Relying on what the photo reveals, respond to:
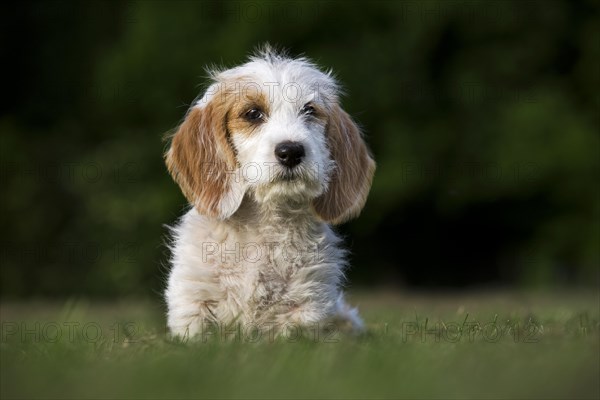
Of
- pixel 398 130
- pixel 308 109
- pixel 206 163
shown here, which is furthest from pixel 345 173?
pixel 398 130

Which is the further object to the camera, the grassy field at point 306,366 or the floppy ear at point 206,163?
the floppy ear at point 206,163

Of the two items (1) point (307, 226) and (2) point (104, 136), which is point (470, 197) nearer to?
(2) point (104, 136)

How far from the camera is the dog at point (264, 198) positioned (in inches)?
212

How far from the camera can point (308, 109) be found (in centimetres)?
588

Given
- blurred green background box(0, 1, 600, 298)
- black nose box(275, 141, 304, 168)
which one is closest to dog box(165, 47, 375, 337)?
black nose box(275, 141, 304, 168)

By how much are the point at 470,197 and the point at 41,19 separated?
31.6 ft

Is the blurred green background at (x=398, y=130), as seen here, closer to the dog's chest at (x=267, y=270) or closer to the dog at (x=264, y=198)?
the dog at (x=264, y=198)

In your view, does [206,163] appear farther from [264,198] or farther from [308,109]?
[308,109]

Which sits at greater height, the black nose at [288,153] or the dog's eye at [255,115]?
the dog's eye at [255,115]

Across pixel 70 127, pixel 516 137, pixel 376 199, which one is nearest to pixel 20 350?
pixel 376 199

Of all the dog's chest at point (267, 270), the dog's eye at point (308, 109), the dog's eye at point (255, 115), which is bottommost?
the dog's chest at point (267, 270)

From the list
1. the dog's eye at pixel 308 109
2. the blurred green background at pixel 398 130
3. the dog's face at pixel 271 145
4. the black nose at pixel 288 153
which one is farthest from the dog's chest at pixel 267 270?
the blurred green background at pixel 398 130

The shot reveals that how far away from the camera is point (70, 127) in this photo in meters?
18.2

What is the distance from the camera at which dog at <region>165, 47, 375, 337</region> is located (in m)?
5.38
